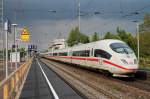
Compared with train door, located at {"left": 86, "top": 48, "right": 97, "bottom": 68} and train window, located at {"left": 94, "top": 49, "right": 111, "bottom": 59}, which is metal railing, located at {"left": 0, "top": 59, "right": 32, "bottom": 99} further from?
train door, located at {"left": 86, "top": 48, "right": 97, "bottom": 68}

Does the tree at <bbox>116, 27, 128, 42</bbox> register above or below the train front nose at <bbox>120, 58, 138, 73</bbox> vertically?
above

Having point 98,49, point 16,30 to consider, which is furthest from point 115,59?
point 16,30

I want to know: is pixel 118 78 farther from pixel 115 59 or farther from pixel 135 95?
pixel 135 95

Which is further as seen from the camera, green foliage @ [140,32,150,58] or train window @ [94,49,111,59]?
green foliage @ [140,32,150,58]

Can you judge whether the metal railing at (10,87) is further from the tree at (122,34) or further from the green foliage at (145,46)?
the tree at (122,34)

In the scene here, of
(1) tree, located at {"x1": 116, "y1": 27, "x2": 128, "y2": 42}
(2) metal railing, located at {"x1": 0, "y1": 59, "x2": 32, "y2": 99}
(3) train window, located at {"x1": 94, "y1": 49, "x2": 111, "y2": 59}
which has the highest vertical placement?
(1) tree, located at {"x1": 116, "y1": 27, "x2": 128, "y2": 42}

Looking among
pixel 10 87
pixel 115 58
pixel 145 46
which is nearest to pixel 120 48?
pixel 115 58

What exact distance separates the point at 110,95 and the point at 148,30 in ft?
268

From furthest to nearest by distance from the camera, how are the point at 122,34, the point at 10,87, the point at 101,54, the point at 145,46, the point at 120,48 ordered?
1. the point at 122,34
2. the point at 145,46
3. the point at 101,54
4. the point at 120,48
5. the point at 10,87

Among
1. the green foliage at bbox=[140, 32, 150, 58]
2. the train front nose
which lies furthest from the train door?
the green foliage at bbox=[140, 32, 150, 58]

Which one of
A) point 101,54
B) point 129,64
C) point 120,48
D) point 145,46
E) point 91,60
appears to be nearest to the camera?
point 129,64

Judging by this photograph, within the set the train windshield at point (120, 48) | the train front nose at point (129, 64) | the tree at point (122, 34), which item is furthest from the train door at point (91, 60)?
the tree at point (122, 34)

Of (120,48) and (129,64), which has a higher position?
(120,48)

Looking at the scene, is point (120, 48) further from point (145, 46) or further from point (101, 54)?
point (145, 46)
